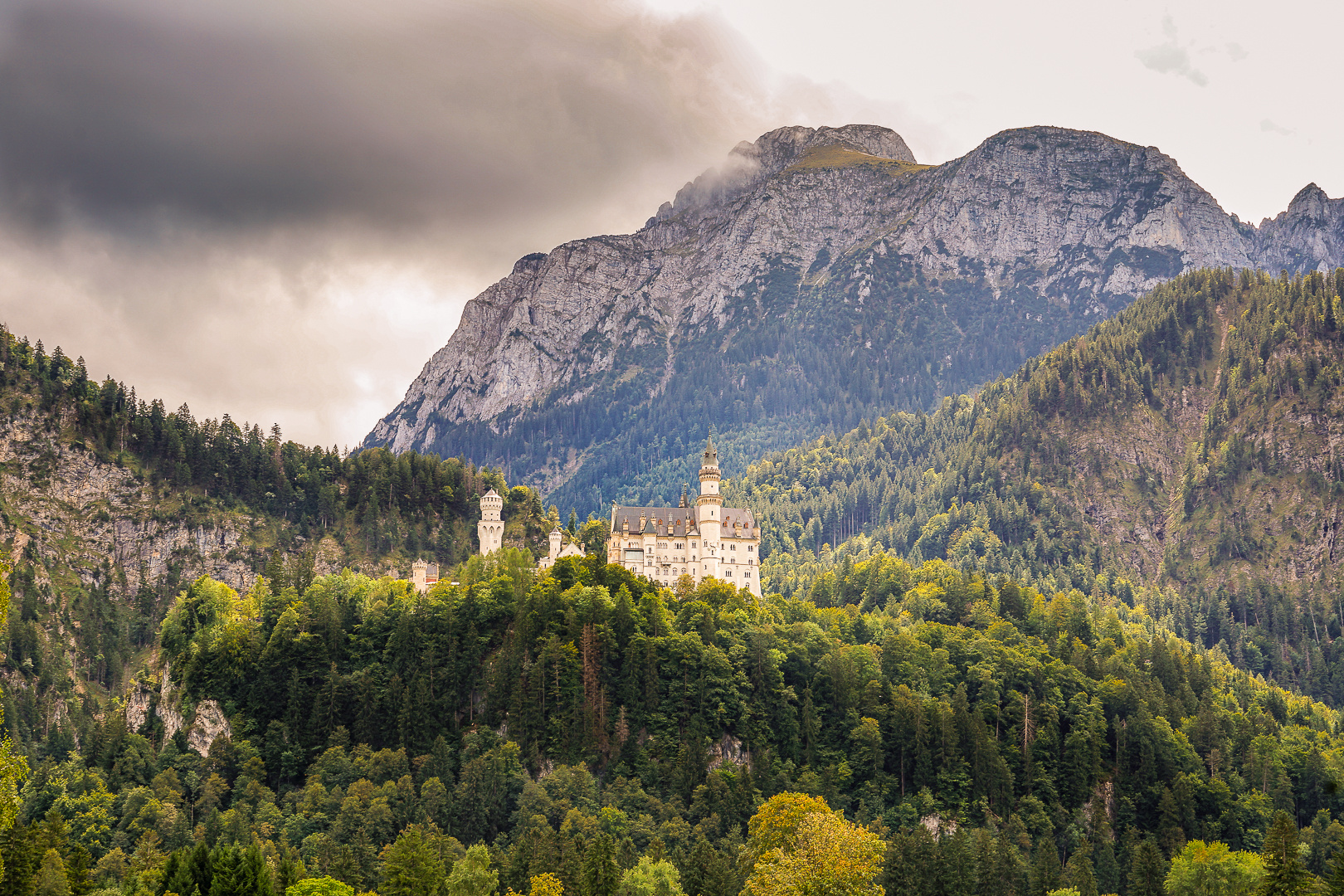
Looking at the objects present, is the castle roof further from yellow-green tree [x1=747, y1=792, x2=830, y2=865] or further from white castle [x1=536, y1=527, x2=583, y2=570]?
yellow-green tree [x1=747, y1=792, x2=830, y2=865]

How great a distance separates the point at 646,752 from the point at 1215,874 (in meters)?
56.8

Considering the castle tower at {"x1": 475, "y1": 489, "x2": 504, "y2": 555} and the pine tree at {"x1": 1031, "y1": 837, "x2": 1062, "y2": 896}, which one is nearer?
the pine tree at {"x1": 1031, "y1": 837, "x2": 1062, "y2": 896}

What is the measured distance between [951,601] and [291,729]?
97149 mm

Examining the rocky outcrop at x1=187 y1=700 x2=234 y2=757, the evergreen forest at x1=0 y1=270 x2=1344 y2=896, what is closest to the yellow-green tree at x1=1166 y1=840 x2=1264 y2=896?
the evergreen forest at x1=0 y1=270 x2=1344 y2=896

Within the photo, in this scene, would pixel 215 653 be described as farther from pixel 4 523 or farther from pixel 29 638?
pixel 4 523

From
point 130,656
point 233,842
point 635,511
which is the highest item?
point 635,511

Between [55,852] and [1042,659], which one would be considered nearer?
[55,852]

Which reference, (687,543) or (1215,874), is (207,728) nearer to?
(687,543)

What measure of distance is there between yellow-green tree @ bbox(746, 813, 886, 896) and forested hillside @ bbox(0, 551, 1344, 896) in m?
1.89

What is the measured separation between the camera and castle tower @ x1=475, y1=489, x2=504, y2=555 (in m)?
187

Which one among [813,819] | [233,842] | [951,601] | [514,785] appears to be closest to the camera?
[813,819]

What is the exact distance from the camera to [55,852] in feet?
280

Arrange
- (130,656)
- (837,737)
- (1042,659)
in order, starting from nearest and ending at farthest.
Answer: (837,737) < (1042,659) < (130,656)

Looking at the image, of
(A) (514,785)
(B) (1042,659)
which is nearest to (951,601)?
(B) (1042,659)
